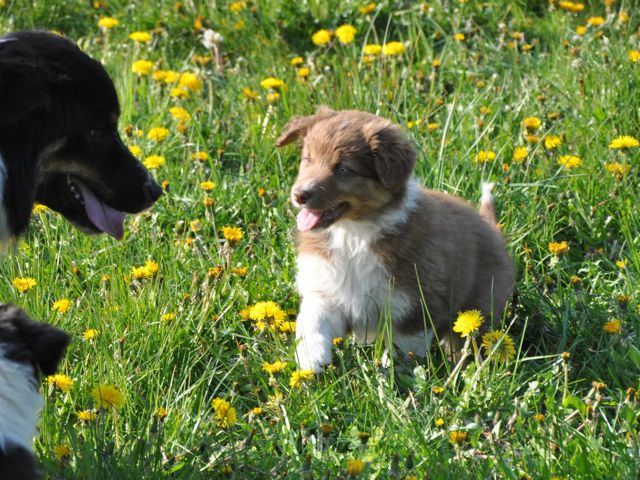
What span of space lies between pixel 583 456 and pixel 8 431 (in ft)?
4.68

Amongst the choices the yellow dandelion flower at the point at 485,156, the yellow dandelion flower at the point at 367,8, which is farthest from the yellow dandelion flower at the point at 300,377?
the yellow dandelion flower at the point at 367,8

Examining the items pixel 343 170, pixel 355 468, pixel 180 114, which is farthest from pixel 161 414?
pixel 180 114

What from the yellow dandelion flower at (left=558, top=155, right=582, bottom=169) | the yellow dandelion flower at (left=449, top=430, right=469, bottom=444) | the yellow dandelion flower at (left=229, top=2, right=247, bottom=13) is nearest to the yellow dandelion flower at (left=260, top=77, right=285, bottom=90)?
the yellow dandelion flower at (left=229, top=2, right=247, bottom=13)

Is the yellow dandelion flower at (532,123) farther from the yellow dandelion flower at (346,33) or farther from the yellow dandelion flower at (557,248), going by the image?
the yellow dandelion flower at (346,33)

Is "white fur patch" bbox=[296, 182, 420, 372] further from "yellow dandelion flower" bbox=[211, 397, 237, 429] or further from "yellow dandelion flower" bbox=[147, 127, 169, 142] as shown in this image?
"yellow dandelion flower" bbox=[147, 127, 169, 142]

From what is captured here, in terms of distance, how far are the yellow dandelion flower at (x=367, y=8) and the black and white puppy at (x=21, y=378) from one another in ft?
11.5

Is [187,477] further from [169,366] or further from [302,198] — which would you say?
[302,198]

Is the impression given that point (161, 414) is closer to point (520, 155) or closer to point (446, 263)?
point (446, 263)

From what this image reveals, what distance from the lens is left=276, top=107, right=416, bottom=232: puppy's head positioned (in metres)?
3.52

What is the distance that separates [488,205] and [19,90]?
2.09 m

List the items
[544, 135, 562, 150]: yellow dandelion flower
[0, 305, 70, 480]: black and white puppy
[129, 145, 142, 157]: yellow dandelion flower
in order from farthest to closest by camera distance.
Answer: [129, 145, 142, 157]: yellow dandelion flower
[544, 135, 562, 150]: yellow dandelion flower
[0, 305, 70, 480]: black and white puppy

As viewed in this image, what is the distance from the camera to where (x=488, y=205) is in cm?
409

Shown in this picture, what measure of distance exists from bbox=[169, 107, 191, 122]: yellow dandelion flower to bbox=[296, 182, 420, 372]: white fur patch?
4.33ft

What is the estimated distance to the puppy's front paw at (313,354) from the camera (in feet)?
11.2
